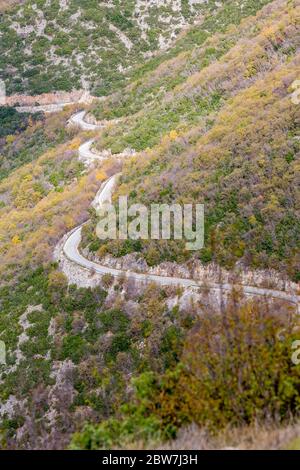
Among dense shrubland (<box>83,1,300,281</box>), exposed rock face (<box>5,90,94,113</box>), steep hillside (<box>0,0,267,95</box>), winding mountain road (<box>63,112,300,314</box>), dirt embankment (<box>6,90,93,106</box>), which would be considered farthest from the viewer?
steep hillside (<box>0,0,267,95</box>)

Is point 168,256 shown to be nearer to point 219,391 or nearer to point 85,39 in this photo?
point 219,391

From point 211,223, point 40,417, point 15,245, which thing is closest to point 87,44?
point 15,245

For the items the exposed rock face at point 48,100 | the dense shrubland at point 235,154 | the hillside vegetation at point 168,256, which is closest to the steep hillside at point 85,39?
the exposed rock face at point 48,100

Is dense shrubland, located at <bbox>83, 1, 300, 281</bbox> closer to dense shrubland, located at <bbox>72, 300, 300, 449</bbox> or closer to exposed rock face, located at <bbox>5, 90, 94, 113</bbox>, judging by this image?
dense shrubland, located at <bbox>72, 300, 300, 449</bbox>

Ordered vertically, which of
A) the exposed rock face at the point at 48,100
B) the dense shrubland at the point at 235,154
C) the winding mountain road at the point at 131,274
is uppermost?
the dense shrubland at the point at 235,154

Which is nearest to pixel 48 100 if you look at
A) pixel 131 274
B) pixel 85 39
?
pixel 85 39

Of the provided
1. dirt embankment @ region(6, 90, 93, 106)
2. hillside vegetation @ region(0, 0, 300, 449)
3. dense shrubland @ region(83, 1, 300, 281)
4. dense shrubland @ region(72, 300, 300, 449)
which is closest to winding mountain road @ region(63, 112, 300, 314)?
hillside vegetation @ region(0, 0, 300, 449)

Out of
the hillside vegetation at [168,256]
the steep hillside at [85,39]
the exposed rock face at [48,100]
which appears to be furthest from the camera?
the steep hillside at [85,39]

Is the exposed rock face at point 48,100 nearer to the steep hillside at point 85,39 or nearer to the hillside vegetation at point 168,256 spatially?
the steep hillside at point 85,39
